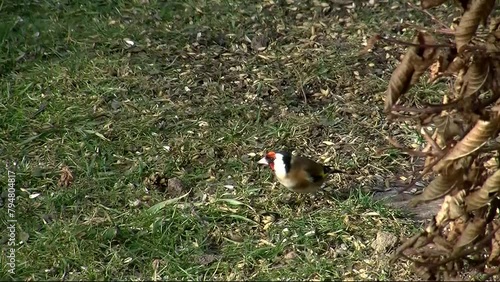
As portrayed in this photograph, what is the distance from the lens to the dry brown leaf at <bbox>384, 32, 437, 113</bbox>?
2520 mm

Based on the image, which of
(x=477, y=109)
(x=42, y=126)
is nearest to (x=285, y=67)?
(x=42, y=126)

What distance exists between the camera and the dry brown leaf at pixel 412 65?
2.52 meters

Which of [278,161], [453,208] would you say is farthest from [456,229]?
[278,161]

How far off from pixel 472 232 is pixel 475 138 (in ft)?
1.25

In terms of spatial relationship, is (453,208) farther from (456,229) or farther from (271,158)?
(271,158)

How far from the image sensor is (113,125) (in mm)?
4375

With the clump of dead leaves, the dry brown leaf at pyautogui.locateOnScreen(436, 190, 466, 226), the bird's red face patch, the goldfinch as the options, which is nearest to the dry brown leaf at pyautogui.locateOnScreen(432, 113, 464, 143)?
the clump of dead leaves

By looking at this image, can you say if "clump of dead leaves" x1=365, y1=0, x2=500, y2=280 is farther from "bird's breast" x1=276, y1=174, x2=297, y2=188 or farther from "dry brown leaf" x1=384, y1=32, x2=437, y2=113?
"bird's breast" x1=276, y1=174, x2=297, y2=188

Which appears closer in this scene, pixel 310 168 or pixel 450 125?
pixel 450 125

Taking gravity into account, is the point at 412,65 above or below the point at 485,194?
above

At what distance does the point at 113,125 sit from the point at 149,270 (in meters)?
1.24

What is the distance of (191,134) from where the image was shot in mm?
4332

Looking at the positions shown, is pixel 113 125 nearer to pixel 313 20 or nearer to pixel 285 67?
pixel 285 67

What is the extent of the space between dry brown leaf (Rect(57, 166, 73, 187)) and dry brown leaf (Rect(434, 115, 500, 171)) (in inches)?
78.0
